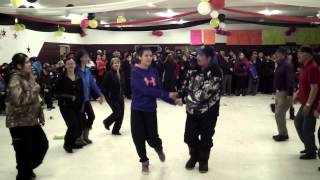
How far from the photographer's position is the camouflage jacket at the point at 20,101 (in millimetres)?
3486

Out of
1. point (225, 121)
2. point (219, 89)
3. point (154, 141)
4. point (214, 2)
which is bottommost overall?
point (225, 121)

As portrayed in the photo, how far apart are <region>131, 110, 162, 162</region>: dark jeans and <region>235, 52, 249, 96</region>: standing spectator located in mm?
8402

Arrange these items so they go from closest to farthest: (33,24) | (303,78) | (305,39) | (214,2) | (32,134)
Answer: (32,134), (303,78), (214,2), (33,24), (305,39)

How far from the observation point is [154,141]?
13.0 feet

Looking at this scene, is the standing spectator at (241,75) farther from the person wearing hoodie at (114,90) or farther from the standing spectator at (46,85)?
the person wearing hoodie at (114,90)

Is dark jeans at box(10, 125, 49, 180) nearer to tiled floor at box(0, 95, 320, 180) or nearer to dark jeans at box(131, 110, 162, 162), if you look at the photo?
tiled floor at box(0, 95, 320, 180)

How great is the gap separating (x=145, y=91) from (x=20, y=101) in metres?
1.26

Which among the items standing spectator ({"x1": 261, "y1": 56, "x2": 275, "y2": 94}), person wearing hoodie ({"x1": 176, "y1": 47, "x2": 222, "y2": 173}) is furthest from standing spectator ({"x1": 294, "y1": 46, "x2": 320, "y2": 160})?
standing spectator ({"x1": 261, "y1": 56, "x2": 275, "y2": 94})

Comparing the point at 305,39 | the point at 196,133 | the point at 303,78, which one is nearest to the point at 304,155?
the point at 303,78

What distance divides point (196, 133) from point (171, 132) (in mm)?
2175

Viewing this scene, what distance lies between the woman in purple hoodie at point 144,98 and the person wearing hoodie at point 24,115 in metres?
1.01

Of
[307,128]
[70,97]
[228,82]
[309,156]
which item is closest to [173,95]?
[70,97]

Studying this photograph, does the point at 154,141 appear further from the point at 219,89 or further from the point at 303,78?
the point at 303,78

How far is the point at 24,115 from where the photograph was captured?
3.57m
